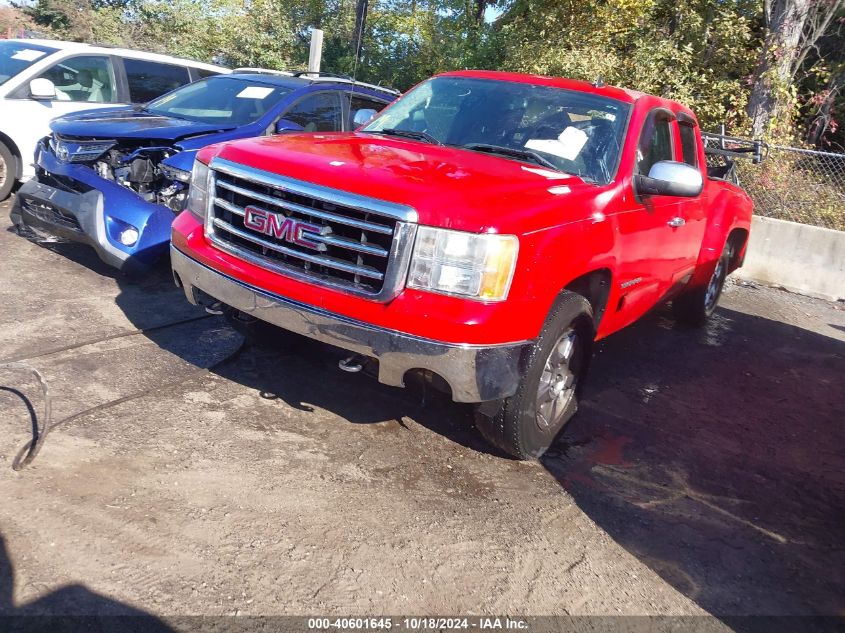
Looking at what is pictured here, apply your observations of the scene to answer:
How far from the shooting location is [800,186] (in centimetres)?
1055

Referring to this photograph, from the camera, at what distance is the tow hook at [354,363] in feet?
12.2

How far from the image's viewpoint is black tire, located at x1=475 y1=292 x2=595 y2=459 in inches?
149

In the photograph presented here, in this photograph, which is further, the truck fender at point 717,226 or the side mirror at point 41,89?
the side mirror at point 41,89

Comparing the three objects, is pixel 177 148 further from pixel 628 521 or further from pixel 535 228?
pixel 628 521

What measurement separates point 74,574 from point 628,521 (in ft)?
8.00

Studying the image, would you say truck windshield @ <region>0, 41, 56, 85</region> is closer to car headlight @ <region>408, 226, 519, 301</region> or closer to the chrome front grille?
the chrome front grille

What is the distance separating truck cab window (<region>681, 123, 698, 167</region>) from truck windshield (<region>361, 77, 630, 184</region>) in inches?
45.4

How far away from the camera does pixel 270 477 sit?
361 centimetres

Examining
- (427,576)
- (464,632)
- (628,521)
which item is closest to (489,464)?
(628,521)

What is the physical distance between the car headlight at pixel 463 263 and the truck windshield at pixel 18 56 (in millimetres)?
6665

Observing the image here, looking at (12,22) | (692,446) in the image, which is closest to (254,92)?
(692,446)

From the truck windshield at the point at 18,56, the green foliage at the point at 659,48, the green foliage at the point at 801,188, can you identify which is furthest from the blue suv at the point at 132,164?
the green foliage at the point at 659,48

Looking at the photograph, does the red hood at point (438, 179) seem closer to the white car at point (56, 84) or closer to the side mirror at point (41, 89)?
the side mirror at point (41, 89)

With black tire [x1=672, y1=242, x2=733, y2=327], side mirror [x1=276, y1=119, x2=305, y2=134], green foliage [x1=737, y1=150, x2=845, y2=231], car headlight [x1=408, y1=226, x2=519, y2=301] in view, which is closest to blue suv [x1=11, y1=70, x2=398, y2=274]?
side mirror [x1=276, y1=119, x2=305, y2=134]
